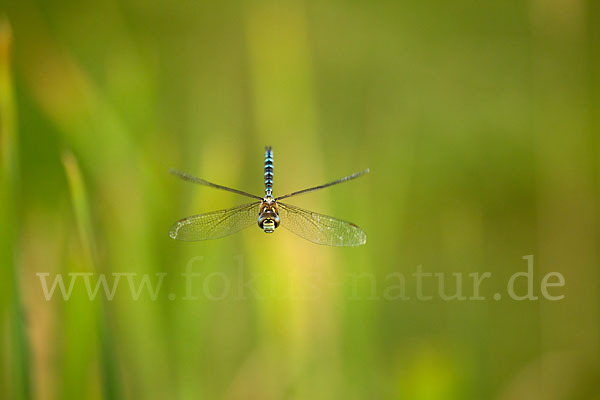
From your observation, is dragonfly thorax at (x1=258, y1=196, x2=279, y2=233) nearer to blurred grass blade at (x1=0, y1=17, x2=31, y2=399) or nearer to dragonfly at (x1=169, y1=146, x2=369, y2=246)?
dragonfly at (x1=169, y1=146, x2=369, y2=246)

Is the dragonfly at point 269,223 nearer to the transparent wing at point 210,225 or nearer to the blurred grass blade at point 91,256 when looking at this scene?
the transparent wing at point 210,225

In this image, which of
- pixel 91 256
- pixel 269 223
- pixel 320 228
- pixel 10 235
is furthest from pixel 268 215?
pixel 10 235

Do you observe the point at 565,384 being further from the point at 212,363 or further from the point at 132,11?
the point at 132,11

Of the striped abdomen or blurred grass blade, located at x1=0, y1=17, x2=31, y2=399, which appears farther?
the striped abdomen

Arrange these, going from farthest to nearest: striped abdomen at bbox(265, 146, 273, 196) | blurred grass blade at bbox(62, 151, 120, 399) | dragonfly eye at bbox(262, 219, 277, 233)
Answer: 1. striped abdomen at bbox(265, 146, 273, 196)
2. dragonfly eye at bbox(262, 219, 277, 233)
3. blurred grass blade at bbox(62, 151, 120, 399)

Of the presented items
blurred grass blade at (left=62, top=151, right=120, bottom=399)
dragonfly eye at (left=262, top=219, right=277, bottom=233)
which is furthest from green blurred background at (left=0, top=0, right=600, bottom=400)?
dragonfly eye at (left=262, top=219, right=277, bottom=233)
